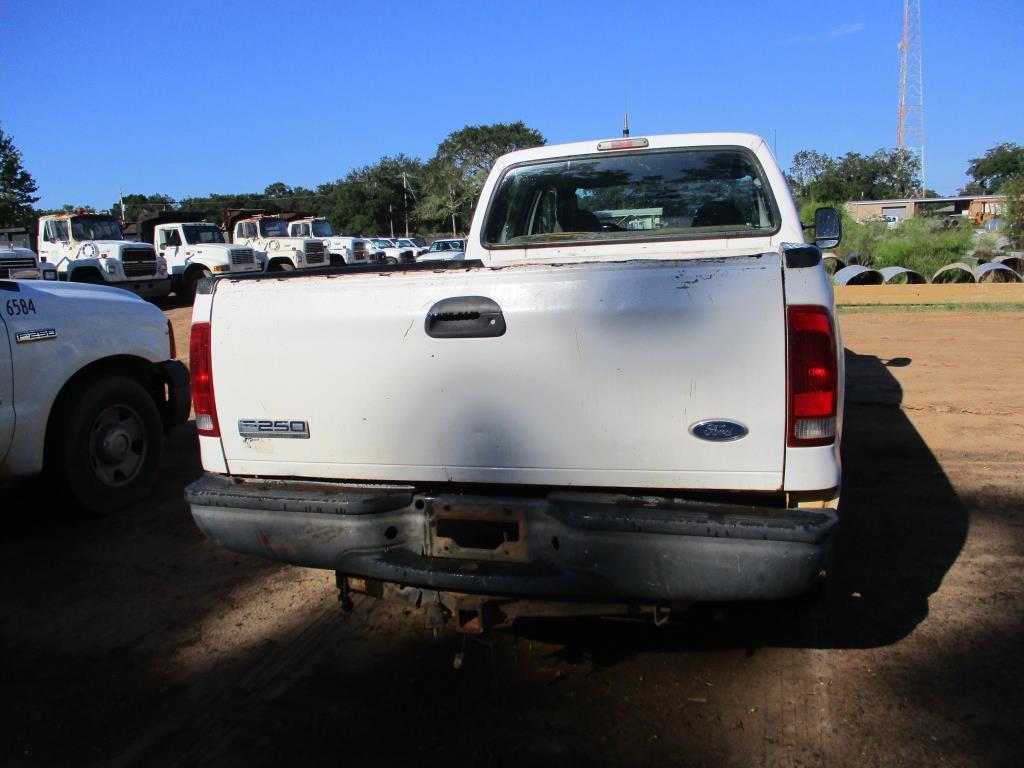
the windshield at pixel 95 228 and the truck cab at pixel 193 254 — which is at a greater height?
the windshield at pixel 95 228

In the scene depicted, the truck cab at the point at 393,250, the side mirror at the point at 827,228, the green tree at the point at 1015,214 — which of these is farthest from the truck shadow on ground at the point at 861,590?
the truck cab at the point at 393,250

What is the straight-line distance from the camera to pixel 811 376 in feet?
7.97

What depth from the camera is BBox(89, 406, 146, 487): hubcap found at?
5.02m

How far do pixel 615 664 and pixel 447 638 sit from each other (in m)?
0.76

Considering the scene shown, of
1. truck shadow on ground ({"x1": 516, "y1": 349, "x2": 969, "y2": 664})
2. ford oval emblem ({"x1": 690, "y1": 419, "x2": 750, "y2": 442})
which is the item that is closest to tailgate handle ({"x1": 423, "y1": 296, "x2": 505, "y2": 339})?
ford oval emblem ({"x1": 690, "y1": 419, "x2": 750, "y2": 442})

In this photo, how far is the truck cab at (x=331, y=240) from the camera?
100 feet

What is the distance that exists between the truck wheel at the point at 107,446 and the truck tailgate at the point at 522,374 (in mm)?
2363

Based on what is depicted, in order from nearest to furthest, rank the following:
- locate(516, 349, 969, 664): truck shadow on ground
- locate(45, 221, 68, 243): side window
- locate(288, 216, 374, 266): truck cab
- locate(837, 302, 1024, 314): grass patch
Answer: locate(516, 349, 969, 664): truck shadow on ground < locate(837, 302, 1024, 314): grass patch < locate(45, 221, 68, 243): side window < locate(288, 216, 374, 266): truck cab

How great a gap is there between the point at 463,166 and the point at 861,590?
72182 mm

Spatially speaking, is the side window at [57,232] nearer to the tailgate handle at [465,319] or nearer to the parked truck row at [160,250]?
the parked truck row at [160,250]

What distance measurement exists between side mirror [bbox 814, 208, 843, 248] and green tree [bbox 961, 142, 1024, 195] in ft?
315

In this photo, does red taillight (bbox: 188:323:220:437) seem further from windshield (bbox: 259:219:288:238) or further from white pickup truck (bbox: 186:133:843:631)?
windshield (bbox: 259:219:288:238)

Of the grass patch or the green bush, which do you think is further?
the green bush

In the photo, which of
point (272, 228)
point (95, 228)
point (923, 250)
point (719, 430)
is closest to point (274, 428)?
point (719, 430)
